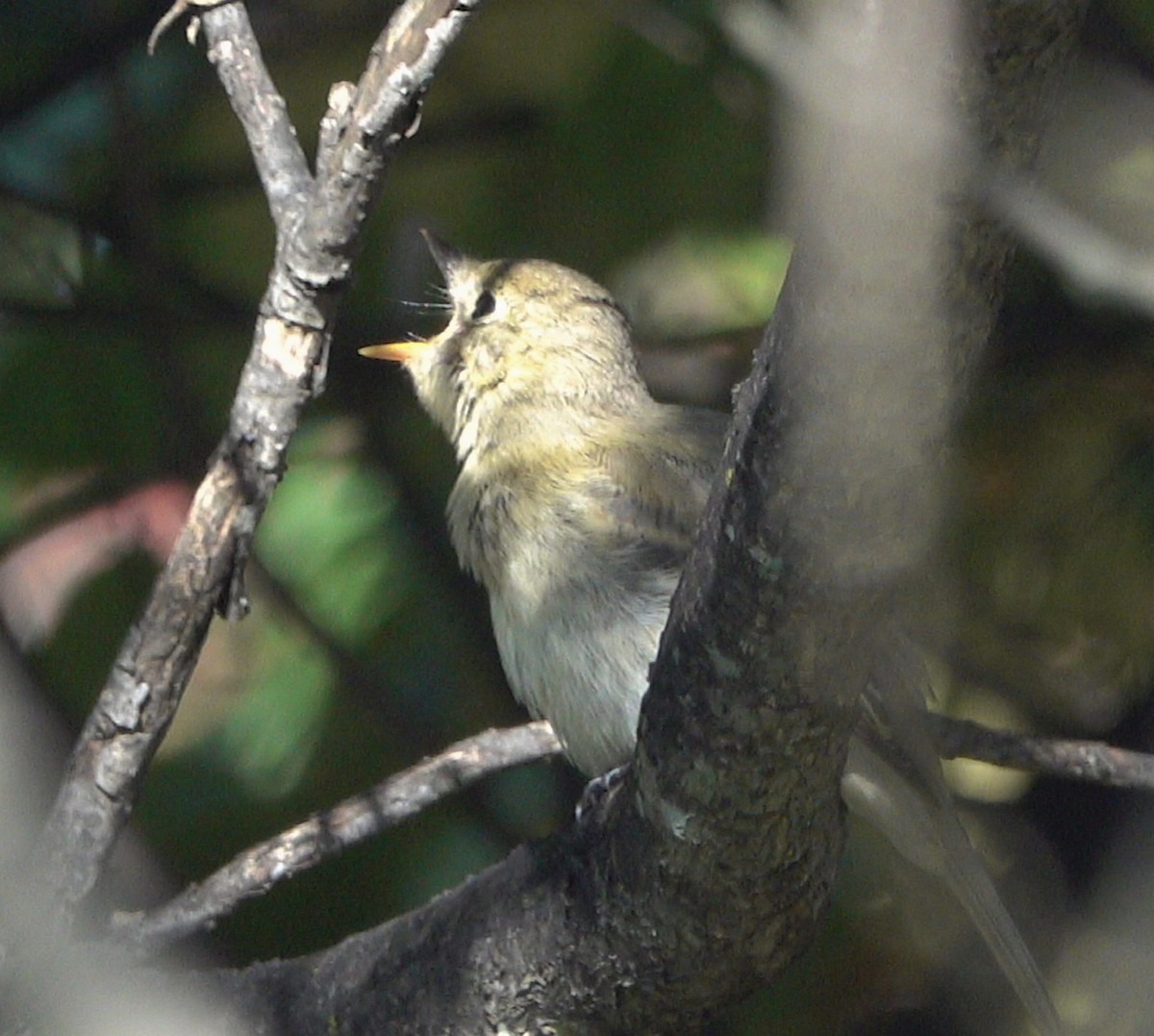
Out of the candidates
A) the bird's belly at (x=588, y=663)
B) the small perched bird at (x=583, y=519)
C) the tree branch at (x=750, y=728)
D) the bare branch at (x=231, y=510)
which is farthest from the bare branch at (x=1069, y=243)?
the bird's belly at (x=588, y=663)

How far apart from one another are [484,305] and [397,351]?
10.1 inches

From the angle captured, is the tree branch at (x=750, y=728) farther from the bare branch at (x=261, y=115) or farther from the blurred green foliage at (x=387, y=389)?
the blurred green foliage at (x=387, y=389)

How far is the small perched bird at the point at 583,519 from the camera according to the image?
3551mm

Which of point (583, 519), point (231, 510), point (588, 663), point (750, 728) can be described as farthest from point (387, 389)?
point (750, 728)

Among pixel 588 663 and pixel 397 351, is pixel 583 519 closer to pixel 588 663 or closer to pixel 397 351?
pixel 588 663

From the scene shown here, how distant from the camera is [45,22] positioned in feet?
15.7

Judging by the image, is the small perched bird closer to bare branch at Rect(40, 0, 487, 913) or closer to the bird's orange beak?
the bird's orange beak

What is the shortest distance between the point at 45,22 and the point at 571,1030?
3.12 m

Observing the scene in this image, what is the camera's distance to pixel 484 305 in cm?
429

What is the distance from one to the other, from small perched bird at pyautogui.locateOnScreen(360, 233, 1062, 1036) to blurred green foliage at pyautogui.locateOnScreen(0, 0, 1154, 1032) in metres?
0.38

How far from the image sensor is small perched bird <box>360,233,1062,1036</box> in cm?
355

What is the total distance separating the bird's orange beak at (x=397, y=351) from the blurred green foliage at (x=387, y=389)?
0.47 meters

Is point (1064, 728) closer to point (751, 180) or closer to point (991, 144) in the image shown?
point (751, 180)

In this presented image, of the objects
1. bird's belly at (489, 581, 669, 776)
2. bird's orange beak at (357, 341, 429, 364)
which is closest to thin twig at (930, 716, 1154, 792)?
bird's belly at (489, 581, 669, 776)
